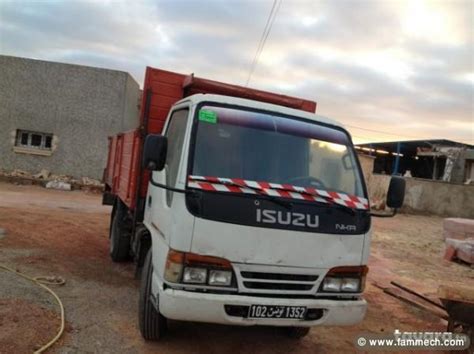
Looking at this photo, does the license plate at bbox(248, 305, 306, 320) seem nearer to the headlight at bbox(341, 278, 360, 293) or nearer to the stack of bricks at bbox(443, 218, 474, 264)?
the headlight at bbox(341, 278, 360, 293)

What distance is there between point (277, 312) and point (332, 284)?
1.82 ft

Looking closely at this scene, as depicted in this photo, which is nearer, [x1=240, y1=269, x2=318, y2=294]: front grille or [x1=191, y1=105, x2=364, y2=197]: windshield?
[x1=240, y1=269, x2=318, y2=294]: front grille

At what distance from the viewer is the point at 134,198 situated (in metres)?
5.68

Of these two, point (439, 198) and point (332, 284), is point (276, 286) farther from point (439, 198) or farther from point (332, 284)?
point (439, 198)

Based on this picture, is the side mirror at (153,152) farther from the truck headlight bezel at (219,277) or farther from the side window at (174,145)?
the truck headlight bezel at (219,277)

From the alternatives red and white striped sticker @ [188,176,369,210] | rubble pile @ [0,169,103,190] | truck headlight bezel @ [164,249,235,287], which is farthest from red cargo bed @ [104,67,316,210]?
rubble pile @ [0,169,103,190]

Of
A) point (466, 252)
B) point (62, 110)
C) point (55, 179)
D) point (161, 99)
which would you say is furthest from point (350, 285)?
point (62, 110)

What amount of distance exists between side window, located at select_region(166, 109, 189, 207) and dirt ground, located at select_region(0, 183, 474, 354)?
4.81ft

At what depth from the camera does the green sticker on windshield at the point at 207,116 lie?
414cm

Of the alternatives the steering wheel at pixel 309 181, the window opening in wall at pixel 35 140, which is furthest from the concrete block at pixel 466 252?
the window opening in wall at pixel 35 140

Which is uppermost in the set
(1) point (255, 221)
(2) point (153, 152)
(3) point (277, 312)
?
(2) point (153, 152)

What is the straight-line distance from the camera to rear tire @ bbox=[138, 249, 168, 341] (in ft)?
14.0

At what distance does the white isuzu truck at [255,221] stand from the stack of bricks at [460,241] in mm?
7497

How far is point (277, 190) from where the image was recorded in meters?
3.95
